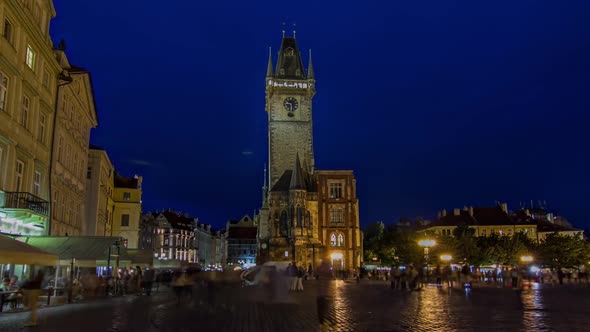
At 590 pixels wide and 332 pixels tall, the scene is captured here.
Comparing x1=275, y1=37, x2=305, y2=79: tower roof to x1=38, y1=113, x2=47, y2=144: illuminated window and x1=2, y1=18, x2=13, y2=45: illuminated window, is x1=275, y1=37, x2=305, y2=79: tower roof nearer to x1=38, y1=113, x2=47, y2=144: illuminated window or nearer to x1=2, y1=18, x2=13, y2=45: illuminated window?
x1=38, y1=113, x2=47, y2=144: illuminated window

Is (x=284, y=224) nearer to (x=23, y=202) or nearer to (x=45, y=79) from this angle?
(x=45, y=79)

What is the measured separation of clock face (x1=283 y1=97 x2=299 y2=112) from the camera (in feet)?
335

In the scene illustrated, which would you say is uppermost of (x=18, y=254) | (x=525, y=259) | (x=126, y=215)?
(x=126, y=215)

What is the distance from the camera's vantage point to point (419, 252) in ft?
286

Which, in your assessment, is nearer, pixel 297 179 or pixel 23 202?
pixel 23 202

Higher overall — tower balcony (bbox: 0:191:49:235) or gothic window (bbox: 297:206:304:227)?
gothic window (bbox: 297:206:304:227)

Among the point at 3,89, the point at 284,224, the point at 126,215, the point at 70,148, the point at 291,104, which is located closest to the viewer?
the point at 3,89

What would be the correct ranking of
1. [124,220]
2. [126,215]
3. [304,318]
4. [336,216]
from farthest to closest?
1. [336,216]
2. [126,215]
3. [124,220]
4. [304,318]

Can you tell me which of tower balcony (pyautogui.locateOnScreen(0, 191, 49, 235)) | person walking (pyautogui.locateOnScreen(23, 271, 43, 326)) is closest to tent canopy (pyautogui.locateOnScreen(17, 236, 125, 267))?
tower balcony (pyautogui.locateOnScreen(0, 191, 49, 235))

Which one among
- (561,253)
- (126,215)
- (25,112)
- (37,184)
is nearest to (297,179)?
(126,215)

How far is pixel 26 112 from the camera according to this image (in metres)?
29.1

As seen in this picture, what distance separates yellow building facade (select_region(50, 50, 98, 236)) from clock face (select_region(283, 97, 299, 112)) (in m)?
57.8

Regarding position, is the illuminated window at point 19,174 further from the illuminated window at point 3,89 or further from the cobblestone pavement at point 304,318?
the cobblestone pavement at point 304,318

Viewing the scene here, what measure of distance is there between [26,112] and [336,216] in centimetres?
6310
